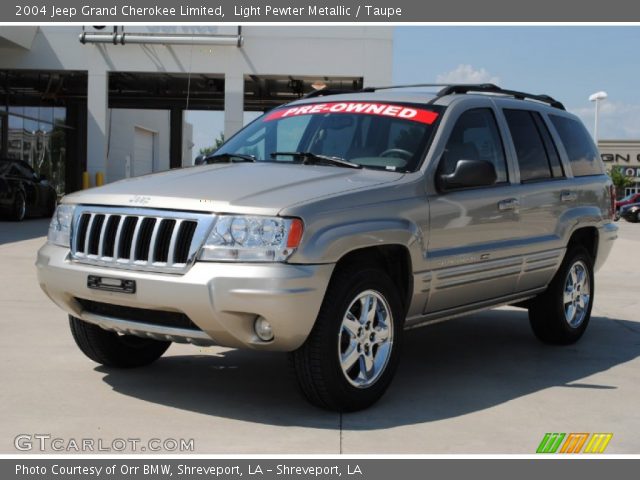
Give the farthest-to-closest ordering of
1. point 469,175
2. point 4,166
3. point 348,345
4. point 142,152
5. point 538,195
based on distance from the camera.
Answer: point 142,152 < point 4,166 < point 538,195 < point 469,175 < point 348,345

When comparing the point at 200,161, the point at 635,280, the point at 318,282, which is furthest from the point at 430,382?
the point at 635,280

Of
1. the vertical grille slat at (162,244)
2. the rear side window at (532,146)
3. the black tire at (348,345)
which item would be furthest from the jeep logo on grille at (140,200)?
the rear side window at (532,146)

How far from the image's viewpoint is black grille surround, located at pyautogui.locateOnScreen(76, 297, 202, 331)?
4766 millimetres

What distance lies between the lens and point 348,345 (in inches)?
195

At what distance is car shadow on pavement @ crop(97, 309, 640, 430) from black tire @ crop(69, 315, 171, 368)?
9 centimetres

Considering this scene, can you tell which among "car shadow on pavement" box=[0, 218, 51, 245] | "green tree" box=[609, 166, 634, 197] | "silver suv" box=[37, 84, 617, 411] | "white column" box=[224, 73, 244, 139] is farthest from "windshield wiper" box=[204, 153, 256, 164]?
"green tree" box=[609, 166, 634, 197]

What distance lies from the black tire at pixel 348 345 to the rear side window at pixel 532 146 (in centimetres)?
197

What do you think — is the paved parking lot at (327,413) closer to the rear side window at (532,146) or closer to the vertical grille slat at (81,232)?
the vertical grille slat at (81,232)

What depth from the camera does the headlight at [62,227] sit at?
5219 millimetres

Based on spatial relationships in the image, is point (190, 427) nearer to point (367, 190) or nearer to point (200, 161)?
point (367, 190)

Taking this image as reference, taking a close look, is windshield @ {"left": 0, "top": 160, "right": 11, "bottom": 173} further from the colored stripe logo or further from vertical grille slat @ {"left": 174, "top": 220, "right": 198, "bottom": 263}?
the colored stripe logo

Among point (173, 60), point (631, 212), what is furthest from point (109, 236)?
point (631, 212)

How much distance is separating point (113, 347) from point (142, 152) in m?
40.3

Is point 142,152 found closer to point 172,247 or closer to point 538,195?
point 538,195
